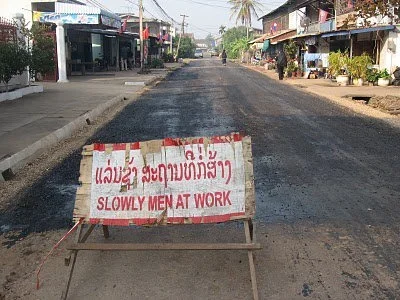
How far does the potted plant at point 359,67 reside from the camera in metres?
23.3

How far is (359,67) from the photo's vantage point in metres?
23.3

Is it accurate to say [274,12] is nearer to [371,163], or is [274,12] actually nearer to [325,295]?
[371,163]

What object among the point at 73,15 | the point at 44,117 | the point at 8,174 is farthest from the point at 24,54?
the point at 8,174

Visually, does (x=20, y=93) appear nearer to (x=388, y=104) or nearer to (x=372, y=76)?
(x=388, y=104)

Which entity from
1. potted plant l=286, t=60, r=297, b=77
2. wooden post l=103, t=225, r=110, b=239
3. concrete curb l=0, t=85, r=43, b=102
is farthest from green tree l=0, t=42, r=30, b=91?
potted plant l=286, t=60, r=297, b=77

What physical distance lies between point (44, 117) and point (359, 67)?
15.9 metres

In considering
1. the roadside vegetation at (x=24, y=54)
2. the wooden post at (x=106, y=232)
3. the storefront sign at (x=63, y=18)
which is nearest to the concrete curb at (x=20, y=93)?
the roadside vegetation at (x=24, y=54)

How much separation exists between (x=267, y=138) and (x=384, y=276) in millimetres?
6094

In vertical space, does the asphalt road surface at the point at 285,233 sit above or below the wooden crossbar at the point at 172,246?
below

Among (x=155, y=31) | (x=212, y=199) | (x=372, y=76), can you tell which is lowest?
(x=212, y=199)

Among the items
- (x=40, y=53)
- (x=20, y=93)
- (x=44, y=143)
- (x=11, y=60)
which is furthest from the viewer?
(x=40, y=53)

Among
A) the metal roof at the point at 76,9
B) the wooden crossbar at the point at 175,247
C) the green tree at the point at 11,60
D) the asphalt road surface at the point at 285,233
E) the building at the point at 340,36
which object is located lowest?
the asphalt road surface at the point at 285,233

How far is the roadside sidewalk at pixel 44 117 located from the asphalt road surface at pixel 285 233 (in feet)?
2.63

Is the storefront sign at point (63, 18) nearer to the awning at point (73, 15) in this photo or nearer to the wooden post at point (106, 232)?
the awning at point (73, 15)
